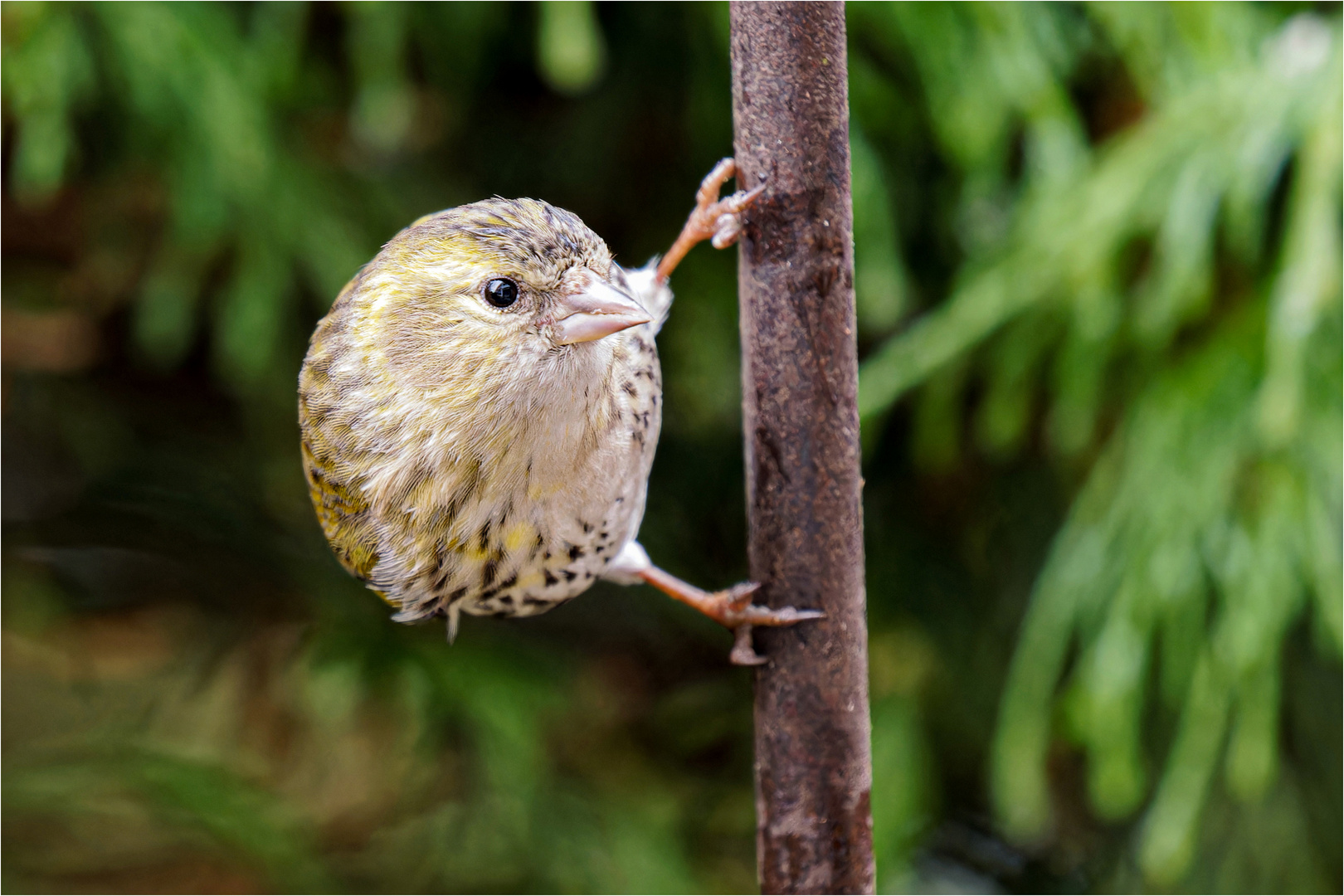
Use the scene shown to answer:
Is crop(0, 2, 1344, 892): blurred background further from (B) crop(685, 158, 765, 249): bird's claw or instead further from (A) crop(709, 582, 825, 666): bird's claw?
(A) crop(709, 582, 825, 666): bird's claw

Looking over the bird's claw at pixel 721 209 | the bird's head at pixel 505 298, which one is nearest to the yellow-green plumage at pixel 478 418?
the bird's head at pixel 505 298

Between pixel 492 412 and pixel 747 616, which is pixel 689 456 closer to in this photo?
pixel 747 616

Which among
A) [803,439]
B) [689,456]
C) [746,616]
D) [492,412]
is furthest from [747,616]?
[689,456]

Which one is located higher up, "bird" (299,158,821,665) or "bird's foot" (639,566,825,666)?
"bird" (299,158,821,665)

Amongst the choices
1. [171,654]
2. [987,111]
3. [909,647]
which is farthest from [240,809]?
[987,111]

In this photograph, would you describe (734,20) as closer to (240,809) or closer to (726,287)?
(726,287)

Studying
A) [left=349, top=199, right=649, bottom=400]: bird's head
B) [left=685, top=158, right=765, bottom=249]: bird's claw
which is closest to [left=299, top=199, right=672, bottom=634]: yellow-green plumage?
[left=349, top=199, right=649, bottom=400]: bird's head
